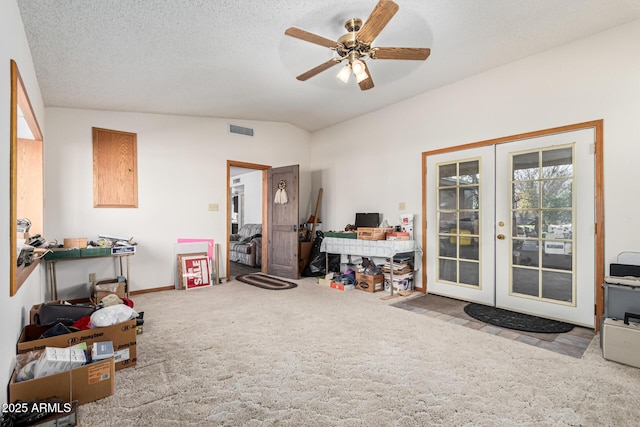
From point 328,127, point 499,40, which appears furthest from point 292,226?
point 499,40

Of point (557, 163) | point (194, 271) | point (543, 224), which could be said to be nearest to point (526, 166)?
point (557, 163)

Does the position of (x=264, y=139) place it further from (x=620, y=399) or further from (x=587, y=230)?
(x=620, y=399)

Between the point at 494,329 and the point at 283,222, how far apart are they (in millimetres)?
3753

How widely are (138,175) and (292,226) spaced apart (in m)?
2.56

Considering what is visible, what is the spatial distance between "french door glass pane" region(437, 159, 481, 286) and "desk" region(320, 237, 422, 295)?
45cm

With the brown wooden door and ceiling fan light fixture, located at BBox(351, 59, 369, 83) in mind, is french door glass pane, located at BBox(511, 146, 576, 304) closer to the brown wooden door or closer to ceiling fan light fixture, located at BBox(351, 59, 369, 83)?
ceiling fan light fixture, located at BBox(351, 59, 369, 83)

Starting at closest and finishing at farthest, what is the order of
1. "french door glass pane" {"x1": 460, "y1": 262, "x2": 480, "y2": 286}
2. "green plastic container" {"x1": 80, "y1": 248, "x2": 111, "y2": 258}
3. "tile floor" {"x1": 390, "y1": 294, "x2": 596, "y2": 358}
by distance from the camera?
1. "tile floor" {"x1": 390, "y1": 294, "x2": 596, "y2": 358}
2. "green plastic container" {"x1": 80, "y1": 248, "x2": 111, "y2": 258}
3. "french door glass pane" {"x1": 460, "y1": 262, "x2": 480, "y2": 286}

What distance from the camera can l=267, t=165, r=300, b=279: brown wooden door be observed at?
5500 mm

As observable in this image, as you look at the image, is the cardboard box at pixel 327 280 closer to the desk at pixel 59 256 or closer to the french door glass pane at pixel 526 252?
the french door glass pane at pixel 526 252

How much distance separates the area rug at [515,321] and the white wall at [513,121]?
82 centimetres

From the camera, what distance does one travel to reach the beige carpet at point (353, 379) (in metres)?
1.73

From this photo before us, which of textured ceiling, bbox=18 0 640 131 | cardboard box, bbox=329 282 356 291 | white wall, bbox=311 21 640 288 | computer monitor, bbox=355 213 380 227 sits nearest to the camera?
textured ceiling, bbox=18 0 640 131

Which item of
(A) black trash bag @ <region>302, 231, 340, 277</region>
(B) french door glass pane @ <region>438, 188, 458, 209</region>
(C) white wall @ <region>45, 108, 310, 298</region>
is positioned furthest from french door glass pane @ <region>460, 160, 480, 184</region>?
(C) white wall @ <region>45, 108, 310, 298</region>

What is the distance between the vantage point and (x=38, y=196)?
3.30 meters
